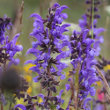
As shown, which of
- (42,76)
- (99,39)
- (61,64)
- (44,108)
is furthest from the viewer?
(99,39)

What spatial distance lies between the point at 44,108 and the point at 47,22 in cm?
52

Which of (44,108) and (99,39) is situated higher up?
(99,39)

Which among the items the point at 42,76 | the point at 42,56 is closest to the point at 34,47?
the point at 42,56

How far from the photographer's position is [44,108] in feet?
4.56

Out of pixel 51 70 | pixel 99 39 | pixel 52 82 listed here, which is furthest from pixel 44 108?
pixel 99 39

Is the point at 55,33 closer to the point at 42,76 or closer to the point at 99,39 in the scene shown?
the point at 42,76

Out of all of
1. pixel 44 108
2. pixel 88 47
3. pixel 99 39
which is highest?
pixel 99 39

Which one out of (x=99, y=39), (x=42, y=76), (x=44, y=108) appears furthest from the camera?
(x=99, y=39)

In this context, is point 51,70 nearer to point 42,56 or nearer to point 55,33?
point 42,56

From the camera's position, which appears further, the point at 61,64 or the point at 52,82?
the point at 61,64

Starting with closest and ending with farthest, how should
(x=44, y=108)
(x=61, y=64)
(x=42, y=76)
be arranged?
(x=44, y=108) < (x=42, y=76) < (x=61, y=64)

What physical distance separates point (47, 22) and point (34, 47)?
172 millimetres

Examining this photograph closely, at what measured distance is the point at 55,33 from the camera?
1511 mm

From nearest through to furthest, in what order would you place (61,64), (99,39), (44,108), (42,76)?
(44,108)
(42,76)
(61,64)
(99,39)
